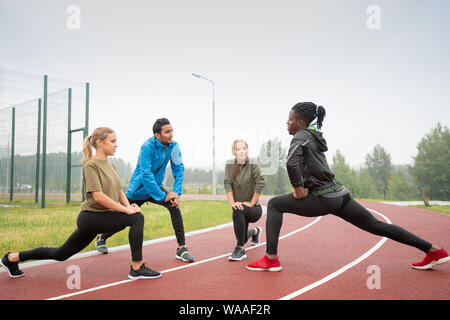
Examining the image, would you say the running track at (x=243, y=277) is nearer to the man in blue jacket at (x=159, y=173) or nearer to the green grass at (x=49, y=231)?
the man in blue jacket at (x=159, y=173)

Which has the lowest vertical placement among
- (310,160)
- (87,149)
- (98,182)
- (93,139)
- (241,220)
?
(241,220)

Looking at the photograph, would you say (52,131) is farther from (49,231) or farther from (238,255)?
(238,255)

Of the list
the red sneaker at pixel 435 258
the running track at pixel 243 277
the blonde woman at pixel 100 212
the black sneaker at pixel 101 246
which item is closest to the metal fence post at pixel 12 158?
the black sneaker at pixel 101 246

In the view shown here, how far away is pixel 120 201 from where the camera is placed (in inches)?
165

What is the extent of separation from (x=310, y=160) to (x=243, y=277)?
5.38 feet

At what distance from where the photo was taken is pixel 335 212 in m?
4.03

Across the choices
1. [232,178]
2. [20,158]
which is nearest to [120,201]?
[232,178]

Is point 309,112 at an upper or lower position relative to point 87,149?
upper

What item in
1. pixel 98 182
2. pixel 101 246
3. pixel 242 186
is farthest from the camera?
pixel 101 246

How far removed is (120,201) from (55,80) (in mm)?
11710

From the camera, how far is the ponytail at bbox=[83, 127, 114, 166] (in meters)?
3.90

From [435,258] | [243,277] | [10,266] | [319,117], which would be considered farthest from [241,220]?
[10,266]

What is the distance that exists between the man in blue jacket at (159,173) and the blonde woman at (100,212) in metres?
0.67
